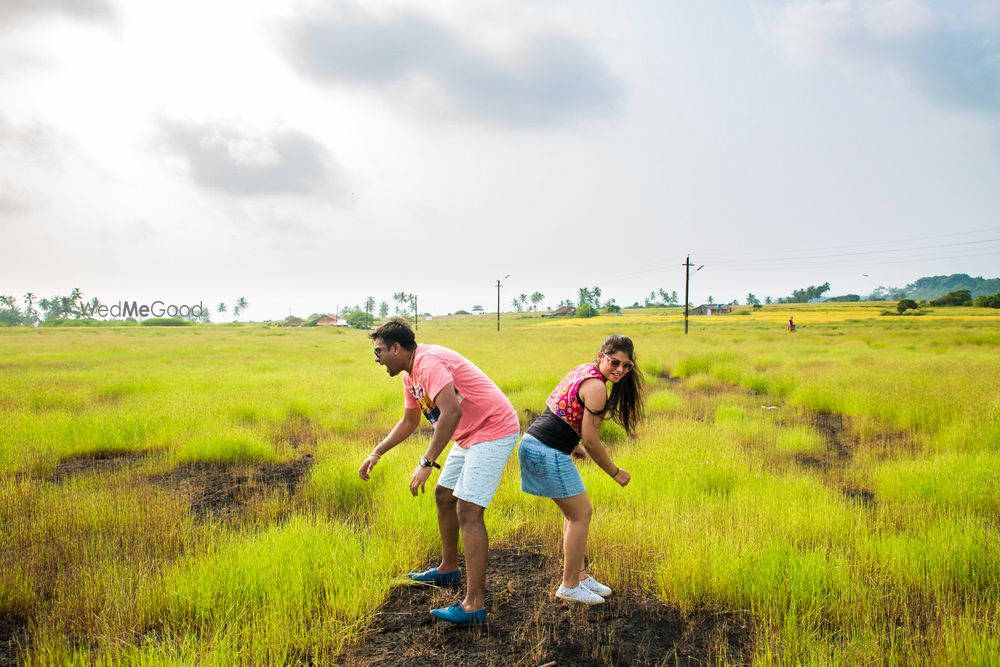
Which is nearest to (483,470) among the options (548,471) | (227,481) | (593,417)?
(548,471)

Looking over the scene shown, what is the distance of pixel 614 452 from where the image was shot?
7.74m

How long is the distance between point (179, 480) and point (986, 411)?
38.3 feet

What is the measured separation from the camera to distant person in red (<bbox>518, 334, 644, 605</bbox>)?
3365 millimetres

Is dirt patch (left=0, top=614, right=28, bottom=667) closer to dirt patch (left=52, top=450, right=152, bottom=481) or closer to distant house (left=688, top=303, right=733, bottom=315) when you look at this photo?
dirt patch (left=52, top=450, right=152, bottom=481)

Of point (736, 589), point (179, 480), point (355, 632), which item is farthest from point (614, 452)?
point (179, 480)

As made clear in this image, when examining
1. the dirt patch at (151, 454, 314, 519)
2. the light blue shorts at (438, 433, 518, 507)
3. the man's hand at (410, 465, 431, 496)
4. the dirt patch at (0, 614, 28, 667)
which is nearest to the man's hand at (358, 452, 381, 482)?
the man's hand at (410, 465, 431, 496)

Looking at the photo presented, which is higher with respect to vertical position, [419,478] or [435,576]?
[419,478]

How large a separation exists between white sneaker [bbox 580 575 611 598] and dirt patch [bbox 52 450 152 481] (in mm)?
6322

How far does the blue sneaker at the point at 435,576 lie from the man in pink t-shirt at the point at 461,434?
→ 1.47 feet

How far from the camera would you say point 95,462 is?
291 inches

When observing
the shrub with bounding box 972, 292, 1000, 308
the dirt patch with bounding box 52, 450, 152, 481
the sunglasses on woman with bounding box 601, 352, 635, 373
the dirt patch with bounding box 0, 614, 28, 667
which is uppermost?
the shrub with bounding box 972, 292, 1000, 308

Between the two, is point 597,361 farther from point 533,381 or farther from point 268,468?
point 533,381

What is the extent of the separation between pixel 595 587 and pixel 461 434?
1.51 m

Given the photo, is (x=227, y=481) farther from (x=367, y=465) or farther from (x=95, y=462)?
(x=367, y=465)
